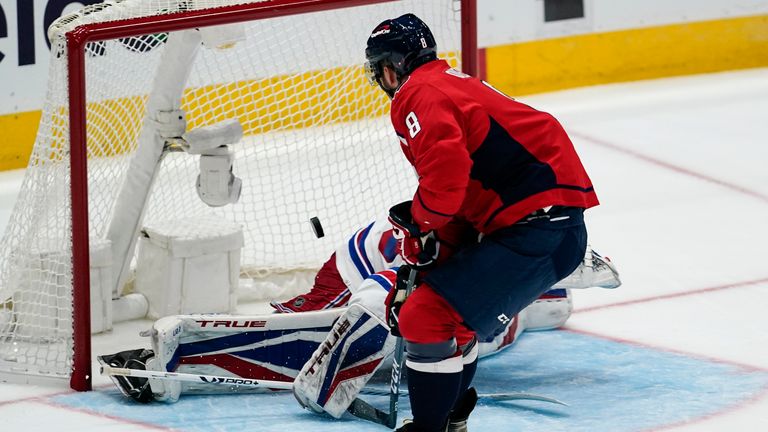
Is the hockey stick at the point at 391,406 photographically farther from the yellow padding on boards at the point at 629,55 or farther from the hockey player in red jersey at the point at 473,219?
the yellow padding on boards at the point at 629,55

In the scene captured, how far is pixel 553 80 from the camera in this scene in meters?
7.75

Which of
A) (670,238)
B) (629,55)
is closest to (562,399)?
(670,238)

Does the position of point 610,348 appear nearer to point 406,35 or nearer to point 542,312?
point 542,312

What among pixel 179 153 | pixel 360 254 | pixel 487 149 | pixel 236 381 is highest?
pixel 487 149

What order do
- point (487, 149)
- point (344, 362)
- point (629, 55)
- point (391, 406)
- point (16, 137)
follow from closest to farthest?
1. point (487, 149)
2. point (391, 406)
3. point (344, 362)
4. point (16, 137)
5. point (629, 55)

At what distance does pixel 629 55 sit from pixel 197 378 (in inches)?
179

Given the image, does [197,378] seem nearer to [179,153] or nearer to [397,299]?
[397,299]

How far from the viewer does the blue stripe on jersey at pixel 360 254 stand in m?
4.32

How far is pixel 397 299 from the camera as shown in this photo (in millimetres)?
3598

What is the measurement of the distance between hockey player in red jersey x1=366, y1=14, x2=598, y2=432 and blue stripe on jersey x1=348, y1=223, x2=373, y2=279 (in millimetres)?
719

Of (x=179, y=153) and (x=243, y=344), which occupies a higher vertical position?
(x=179, y=153)

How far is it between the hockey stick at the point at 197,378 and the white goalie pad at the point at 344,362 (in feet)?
0.27

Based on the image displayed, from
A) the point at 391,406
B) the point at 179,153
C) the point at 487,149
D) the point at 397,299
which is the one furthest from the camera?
the point at 179,153

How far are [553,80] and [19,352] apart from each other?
4.02 meters
